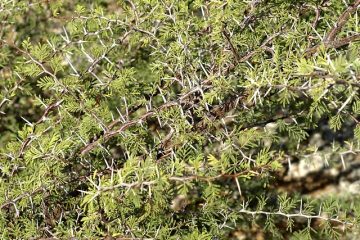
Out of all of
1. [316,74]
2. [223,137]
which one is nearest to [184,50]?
[223,137]

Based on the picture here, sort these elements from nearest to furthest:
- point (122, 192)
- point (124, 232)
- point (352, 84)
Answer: point (352, 84), point (122, 192), point (124, 232)

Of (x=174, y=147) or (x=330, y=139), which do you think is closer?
(x=174, y=147)

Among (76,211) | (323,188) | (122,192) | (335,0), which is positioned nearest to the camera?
(122,192)

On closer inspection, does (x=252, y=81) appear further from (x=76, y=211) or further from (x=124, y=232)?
(x=76, y=211)

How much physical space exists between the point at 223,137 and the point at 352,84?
2.50 ft

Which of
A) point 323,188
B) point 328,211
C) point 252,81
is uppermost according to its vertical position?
point 252,81

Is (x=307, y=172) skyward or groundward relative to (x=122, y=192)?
groundward

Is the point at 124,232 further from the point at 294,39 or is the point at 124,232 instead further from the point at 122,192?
the point at 294,39

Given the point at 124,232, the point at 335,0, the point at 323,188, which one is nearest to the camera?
the point at 124,232

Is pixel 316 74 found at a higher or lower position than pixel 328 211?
higher

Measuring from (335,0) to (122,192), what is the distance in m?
1.59

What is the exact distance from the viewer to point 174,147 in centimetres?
213

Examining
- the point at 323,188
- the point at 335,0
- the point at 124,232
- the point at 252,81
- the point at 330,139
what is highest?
the point at 252,81

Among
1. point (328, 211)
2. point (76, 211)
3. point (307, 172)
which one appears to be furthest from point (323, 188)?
point (76, 211)
